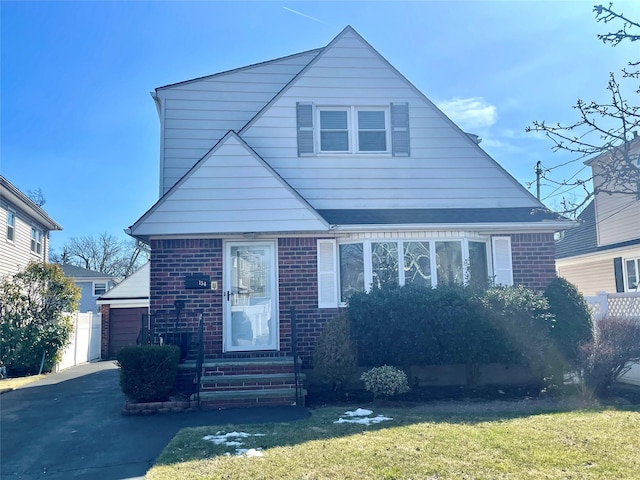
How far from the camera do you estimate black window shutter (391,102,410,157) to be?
11.5 metres

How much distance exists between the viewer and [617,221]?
1836 cm

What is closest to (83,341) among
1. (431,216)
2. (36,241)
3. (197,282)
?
(36,241)

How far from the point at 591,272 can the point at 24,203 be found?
21.5 metres

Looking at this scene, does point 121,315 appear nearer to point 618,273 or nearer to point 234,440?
point 234,440

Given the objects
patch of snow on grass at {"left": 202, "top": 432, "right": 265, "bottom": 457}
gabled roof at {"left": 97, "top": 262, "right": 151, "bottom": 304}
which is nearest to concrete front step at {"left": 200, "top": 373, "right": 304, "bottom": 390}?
patch of snow on grass at {"left": 202, "top": 432, "right": 265, "bottom": 457}

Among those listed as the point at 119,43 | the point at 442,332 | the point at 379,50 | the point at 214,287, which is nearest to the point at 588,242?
the point at 379,50

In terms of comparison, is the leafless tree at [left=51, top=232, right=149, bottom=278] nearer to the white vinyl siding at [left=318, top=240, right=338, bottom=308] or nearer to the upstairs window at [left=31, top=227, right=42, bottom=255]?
the upstairs window at [left=31, top=227, right=42, bottom=255]

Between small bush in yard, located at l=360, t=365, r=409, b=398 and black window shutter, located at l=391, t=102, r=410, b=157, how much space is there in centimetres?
503

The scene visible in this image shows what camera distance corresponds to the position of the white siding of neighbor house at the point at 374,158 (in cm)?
1123

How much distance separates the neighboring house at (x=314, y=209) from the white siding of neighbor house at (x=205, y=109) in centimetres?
3

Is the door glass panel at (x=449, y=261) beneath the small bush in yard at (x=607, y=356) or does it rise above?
above

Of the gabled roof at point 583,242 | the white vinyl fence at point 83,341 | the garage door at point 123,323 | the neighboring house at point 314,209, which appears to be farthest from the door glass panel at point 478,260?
the garage door at point 123,323

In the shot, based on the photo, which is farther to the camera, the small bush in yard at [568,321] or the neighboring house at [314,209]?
the neighboring house at [314,209]

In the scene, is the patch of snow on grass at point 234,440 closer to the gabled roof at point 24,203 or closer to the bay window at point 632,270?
the gabled roof at point 24,203
